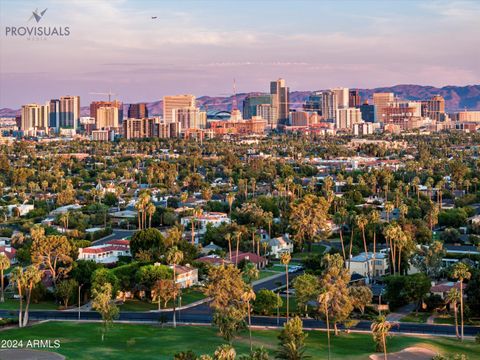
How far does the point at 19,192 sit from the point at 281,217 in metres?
51.2

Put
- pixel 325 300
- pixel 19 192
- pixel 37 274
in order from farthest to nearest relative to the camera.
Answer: pixel 19 192
pixel 37 274
pixel 325 300

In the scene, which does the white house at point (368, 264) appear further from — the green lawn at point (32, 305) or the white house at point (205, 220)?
the green lawn at point (32, 305)

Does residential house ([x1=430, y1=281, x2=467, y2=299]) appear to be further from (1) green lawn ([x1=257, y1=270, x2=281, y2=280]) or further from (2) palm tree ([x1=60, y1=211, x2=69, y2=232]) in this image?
(2) palm tree ([x1=60, y1=211, x2=69, y2=232])

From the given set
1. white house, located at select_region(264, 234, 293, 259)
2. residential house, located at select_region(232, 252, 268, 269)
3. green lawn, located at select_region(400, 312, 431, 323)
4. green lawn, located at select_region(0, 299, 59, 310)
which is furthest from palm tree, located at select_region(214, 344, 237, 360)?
white house, located at select_region(264, 234, 293, 259)

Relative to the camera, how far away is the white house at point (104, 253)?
76.5 meters

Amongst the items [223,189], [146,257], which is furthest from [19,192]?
[146,257]

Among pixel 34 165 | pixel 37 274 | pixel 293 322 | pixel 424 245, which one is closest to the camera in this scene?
pixel 293 322

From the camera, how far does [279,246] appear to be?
272 ft

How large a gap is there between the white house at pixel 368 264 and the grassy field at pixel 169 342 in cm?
1984

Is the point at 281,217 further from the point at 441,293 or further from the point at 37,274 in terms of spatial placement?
the point at 37,274

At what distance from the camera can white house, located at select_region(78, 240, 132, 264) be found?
251 ft

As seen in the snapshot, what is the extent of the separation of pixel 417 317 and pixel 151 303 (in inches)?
766

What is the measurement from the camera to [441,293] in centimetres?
6062

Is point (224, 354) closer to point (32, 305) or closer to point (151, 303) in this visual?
point (151, 303)
